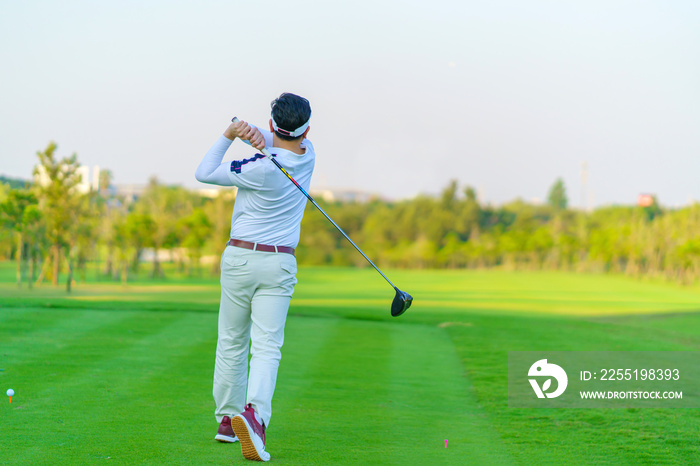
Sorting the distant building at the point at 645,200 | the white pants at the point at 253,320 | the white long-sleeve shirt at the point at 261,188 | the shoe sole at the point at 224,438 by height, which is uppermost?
the distant building at the point at 645,200

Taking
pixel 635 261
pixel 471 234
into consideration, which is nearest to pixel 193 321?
pixel 635 261

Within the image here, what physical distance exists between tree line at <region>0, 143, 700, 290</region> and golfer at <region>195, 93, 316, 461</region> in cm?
1786

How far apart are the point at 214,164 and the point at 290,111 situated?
48 cm

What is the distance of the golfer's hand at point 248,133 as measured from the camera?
3.77 metres

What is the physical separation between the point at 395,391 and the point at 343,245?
67.0 m

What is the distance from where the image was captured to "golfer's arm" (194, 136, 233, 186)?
3.83 m

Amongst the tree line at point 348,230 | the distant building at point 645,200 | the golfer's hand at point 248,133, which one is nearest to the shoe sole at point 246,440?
the golfer's hand at point 248,133

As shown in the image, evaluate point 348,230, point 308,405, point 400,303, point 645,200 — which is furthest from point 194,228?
point 645,200

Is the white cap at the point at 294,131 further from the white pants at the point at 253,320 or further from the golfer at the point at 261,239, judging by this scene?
the white pants at the point at 253,320

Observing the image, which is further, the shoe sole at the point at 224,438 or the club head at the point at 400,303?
the club head at the point at 400,303

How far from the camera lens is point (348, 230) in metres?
82.2

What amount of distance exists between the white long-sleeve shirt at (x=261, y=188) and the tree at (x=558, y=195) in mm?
110259

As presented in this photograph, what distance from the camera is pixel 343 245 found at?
7281 cm

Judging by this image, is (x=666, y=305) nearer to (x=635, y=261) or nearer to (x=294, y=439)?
(x=294, y=439)
